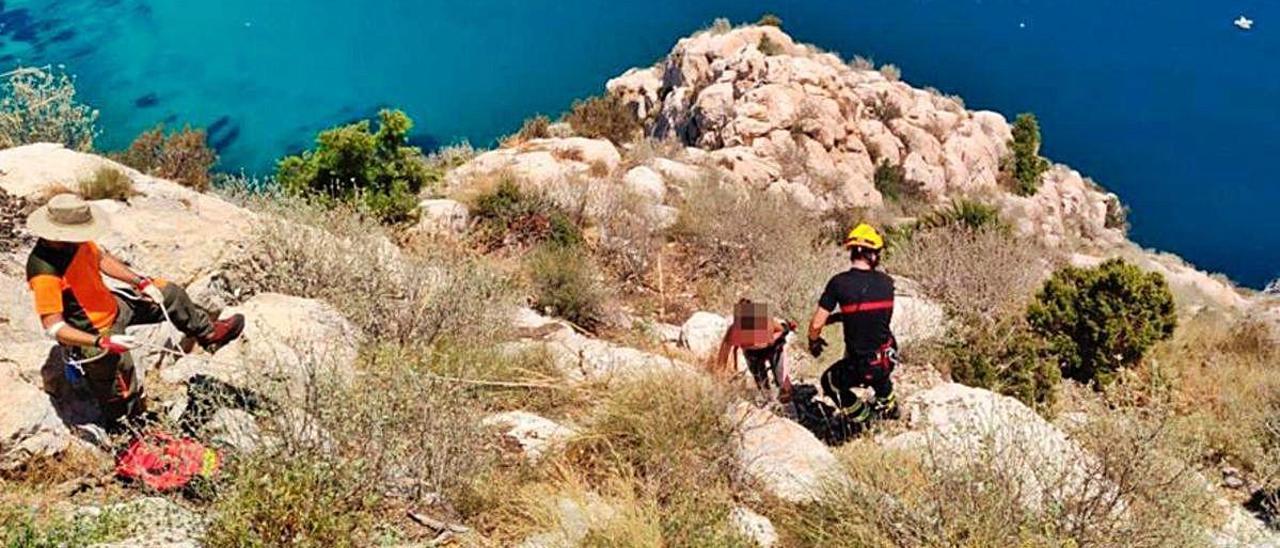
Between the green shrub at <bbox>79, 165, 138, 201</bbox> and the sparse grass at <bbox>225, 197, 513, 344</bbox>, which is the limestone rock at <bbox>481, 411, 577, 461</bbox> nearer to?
the sparse grass at <bbox>225, 197, 513, 344</bbox>

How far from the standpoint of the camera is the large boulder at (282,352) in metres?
4.72

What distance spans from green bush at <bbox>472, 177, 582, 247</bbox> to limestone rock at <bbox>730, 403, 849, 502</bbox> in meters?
5.28

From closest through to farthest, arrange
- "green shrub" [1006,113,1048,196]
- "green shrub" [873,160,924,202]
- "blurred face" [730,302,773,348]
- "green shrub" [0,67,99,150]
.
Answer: "blurred face" [730,302,773,348], "green shrub" [0,67,99,150], "green shrub" [873,160,924,202], "green shrub" [1006,113,1048,196]

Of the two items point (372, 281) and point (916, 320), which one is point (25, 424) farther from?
point (916, 320)

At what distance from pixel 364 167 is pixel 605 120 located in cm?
1279

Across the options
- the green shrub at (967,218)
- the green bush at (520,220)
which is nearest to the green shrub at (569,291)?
the green bush at (520,220)

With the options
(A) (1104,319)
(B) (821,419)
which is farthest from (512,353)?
(A) (1104,319)

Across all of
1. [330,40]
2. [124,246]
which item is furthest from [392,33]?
[124,246]

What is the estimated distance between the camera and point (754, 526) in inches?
189

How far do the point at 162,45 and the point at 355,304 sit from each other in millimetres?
40569

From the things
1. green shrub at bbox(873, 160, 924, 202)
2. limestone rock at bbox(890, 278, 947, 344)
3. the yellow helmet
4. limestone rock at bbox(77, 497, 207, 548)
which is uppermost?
the yellow helmet

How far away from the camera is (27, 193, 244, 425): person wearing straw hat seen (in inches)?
180

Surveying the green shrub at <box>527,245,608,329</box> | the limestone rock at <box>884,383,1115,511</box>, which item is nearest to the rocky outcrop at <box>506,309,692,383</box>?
the green shrub at <box>527,245,608,329</box>

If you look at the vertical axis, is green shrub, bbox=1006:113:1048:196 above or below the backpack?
below
